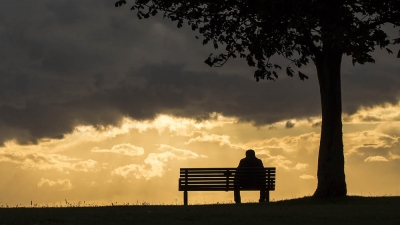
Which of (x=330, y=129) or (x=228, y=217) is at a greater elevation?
(x=330, y=129)

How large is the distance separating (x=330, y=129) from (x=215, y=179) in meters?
5.65

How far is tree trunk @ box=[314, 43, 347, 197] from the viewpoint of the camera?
2448 cm

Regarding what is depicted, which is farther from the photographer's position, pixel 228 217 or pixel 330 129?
pixel 330 129

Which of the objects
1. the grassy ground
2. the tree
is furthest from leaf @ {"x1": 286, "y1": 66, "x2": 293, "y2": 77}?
the grassy ground

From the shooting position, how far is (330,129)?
24.8 meters

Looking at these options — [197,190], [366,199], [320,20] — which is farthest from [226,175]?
[320,20]

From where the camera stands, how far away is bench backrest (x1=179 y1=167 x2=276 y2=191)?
1058 inches

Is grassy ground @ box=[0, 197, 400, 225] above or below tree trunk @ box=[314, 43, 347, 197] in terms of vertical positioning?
below

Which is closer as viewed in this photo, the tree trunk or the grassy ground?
the grassy ground

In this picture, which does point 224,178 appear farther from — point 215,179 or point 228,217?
point 228,217

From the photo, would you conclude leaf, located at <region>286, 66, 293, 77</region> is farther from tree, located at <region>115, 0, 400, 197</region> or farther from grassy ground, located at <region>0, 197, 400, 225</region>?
grassy ground, located at <region>0, 197, 400, 225</region>

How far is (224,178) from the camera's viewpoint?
27078 mm

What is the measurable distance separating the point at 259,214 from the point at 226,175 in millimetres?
9702

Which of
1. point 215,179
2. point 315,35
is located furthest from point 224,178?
point 315,35
